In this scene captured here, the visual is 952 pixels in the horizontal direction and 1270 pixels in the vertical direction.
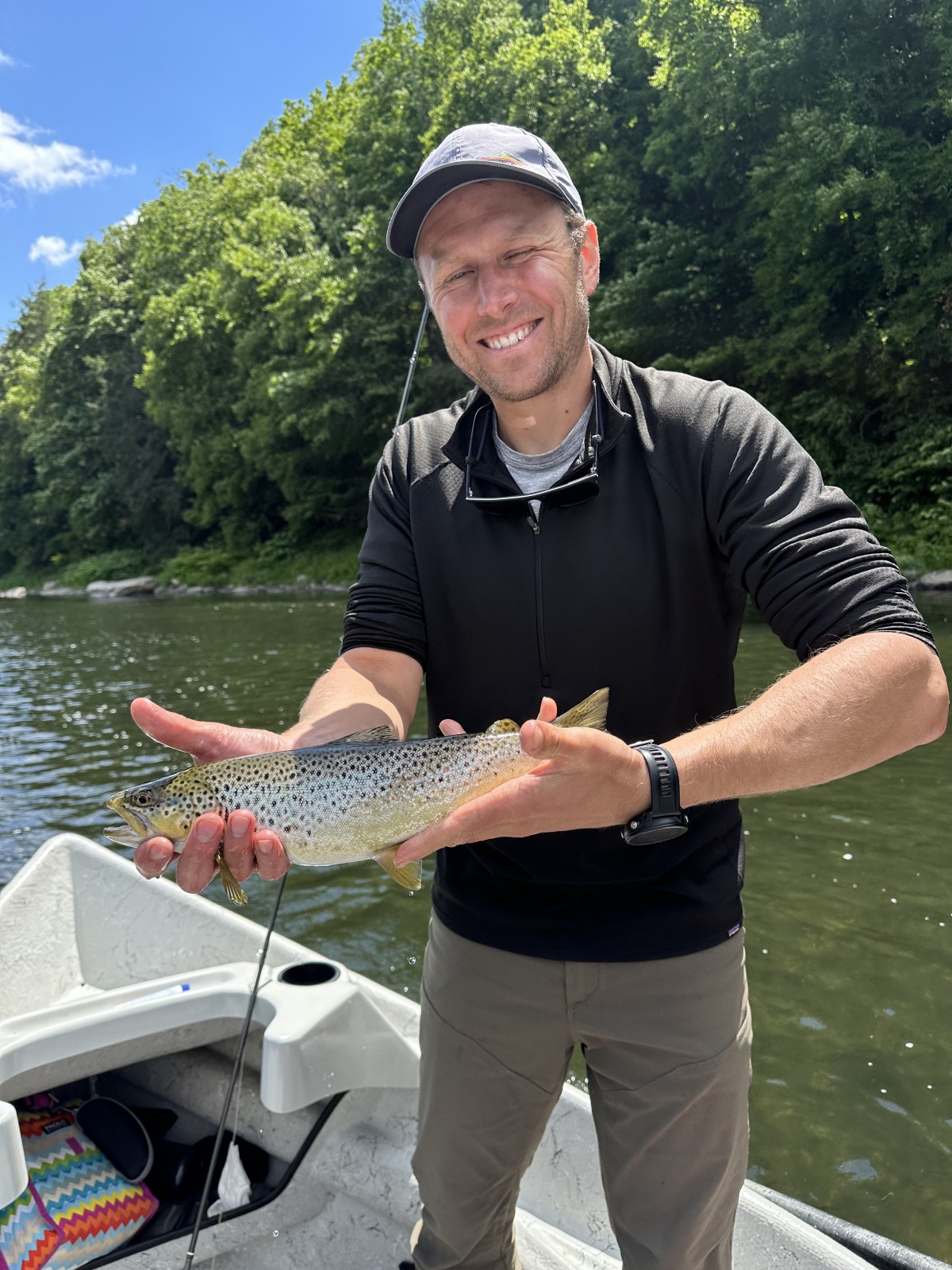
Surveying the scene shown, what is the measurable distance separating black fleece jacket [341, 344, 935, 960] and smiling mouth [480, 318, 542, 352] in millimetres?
247

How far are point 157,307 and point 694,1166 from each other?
47587 millimetres

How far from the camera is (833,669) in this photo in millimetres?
2020

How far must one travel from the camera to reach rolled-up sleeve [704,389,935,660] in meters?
2.14

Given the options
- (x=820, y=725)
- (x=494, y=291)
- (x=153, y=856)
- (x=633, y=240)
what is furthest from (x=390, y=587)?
(x=633, y=240)

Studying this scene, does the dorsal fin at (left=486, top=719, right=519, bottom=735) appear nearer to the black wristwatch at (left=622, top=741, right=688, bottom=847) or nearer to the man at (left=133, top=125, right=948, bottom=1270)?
the man at (left=133, top=125, right=948, bottom=1270)

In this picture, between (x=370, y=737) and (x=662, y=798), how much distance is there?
91 centimetres

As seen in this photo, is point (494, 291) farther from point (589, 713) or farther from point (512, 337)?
point (589, 713)

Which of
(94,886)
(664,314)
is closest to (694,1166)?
(94,886)

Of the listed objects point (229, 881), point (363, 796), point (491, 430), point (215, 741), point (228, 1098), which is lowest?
point (228, 1098)

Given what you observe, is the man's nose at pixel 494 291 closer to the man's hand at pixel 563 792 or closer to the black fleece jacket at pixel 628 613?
the black fleece jacket at pixel 628 613

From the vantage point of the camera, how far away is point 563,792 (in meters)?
2.02

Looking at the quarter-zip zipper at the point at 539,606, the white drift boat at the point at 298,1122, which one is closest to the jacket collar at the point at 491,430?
the quarter-zip zipper at the point at 539,606

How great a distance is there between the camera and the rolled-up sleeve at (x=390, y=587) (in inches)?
111

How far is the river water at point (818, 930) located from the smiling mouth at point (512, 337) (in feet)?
14.0
